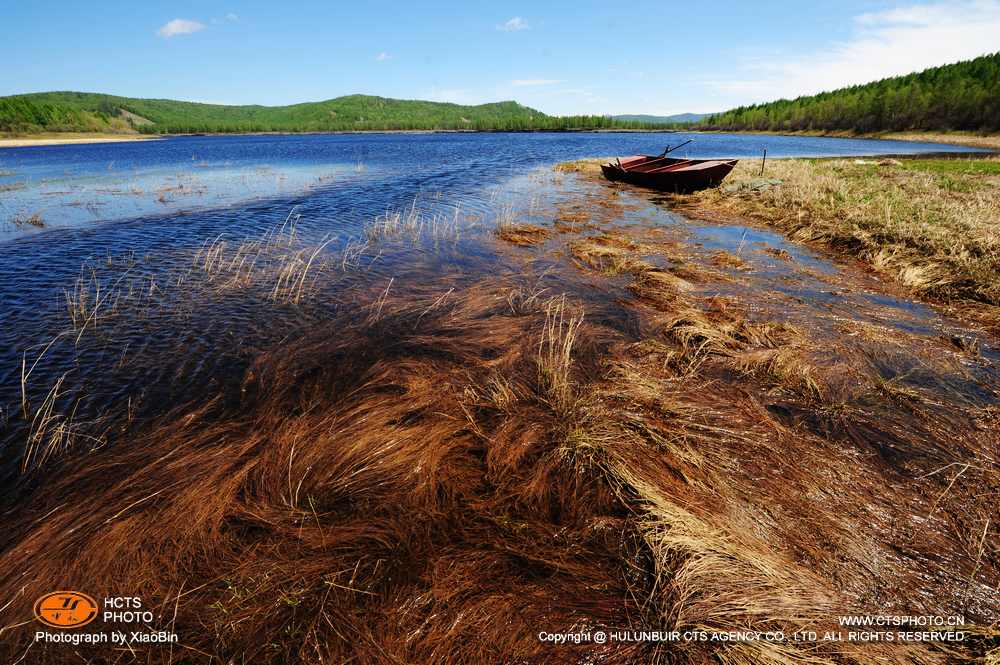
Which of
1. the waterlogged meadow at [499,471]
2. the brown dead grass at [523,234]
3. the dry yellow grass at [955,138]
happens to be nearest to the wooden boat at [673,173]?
the brown dead grass at [523,234]

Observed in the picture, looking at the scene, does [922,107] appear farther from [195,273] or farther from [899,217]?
[195,273]

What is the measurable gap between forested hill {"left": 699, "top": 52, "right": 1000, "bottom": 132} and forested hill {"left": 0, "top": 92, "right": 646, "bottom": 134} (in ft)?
202

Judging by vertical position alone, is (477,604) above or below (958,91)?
below

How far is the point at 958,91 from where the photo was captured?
6619cm

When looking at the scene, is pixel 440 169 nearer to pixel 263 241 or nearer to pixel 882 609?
pixel 263 241

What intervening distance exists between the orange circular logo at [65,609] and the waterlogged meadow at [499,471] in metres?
0.08

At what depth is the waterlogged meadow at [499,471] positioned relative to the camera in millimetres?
2359

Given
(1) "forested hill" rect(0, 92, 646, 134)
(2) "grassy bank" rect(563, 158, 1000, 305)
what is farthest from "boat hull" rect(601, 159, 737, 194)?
(1) "forested hill" rect(0, 92, 646, 134)

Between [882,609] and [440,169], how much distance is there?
32.1m

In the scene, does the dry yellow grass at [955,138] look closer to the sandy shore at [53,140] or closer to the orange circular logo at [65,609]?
the orange circular logo at [65,609]

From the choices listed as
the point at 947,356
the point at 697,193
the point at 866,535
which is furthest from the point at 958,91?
the point at 866,535

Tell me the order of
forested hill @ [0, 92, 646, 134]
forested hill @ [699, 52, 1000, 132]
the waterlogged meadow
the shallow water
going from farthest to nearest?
forested hill @ [0, 92, 646, 134] < forested hill @ [699, 52, 1000, 132] < the shallow water < the waterlogged meadow

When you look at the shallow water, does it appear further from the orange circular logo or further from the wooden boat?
the orange circular logo

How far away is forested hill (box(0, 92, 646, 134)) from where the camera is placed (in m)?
88.5
